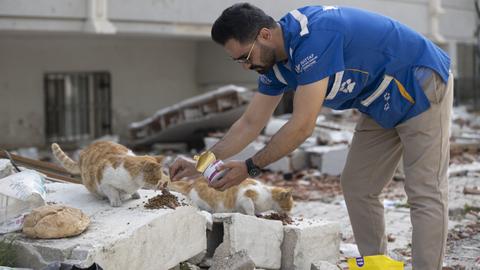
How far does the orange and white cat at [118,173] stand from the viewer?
4781mm

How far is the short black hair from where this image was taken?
156 inches

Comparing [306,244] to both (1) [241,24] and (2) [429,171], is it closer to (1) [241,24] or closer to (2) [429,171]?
(2) [429,171]

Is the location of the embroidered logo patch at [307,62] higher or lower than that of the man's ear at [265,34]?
lower

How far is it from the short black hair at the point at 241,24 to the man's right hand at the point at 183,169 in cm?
84

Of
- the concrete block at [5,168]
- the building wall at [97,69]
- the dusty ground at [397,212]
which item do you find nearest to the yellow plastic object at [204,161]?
the concrete block at [5,168]

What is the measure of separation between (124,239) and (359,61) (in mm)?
1595

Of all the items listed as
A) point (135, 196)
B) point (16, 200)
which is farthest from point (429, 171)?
point (16, 200)

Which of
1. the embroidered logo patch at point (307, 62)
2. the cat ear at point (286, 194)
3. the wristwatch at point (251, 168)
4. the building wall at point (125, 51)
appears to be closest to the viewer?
the embroidered logo patch at point (307, 62)

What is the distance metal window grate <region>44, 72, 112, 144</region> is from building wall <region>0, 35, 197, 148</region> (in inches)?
7.2

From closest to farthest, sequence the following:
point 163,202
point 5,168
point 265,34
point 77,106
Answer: point 265,34 < point 163,202 < point 5,168 < point 77,106

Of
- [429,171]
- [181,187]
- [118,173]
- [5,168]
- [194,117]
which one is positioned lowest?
[194,117]

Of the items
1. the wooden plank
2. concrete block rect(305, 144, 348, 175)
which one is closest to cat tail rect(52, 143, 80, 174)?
the wooden plank

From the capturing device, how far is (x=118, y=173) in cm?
483

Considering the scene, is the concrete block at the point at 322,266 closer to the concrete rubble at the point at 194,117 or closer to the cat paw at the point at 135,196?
the cat paw at the point at 135,196
